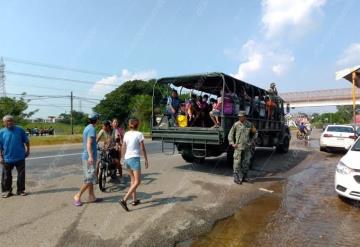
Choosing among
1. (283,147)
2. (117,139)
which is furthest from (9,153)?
(283,147)

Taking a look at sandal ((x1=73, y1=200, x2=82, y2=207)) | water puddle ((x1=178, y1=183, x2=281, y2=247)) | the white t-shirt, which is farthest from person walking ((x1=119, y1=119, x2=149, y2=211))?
water puddle ((x1=178, y1=183, x2=281, y2=247))

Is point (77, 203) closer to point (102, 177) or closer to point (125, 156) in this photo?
point (125, 156)

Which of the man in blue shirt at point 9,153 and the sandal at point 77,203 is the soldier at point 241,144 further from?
the man in blue shirt at point 9,153

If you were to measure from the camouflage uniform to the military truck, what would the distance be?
446mm

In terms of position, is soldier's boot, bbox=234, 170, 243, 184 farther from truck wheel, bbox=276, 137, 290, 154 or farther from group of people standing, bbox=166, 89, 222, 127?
truck wheel, bbox=276, 137, 290, 154

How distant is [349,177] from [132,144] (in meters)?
3.93

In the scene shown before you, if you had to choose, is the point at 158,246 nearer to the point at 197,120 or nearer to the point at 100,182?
the point at 100,182

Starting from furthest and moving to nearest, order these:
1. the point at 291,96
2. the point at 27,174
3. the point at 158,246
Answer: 1. the point at 291,96
2. the point at 27,174
3. the point at 158,246

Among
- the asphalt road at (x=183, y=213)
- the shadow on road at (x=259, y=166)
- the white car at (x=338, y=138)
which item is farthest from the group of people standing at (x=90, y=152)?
the white car at (x=338, y=138)

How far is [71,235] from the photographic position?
4.97 m

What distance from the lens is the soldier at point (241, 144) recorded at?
8.84 metres

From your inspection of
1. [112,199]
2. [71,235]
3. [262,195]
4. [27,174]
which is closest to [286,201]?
[262,195]

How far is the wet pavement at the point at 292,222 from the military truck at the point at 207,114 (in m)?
2.12

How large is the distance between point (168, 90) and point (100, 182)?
4829mm
